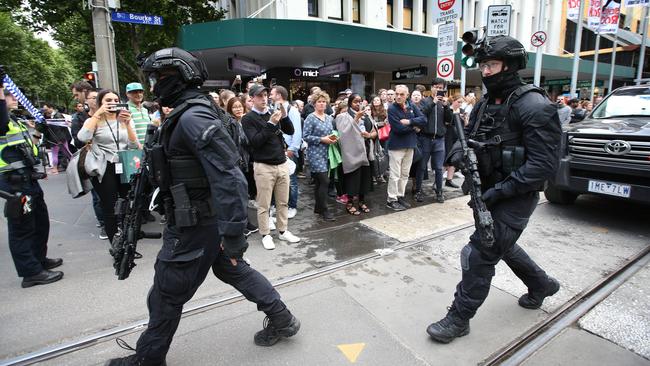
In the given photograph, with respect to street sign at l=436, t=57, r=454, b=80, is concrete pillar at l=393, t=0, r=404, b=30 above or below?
above

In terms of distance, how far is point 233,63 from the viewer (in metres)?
13.1

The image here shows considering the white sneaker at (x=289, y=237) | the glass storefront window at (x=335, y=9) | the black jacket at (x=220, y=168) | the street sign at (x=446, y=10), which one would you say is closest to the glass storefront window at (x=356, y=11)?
the glass storefront window at (x=335, y=9)

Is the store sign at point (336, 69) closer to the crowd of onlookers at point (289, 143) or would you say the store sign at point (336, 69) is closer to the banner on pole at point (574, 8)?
the crowd of onlookers at point (289, 143)

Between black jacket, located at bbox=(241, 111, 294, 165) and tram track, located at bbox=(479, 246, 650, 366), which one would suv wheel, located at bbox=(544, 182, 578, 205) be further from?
black jacket, located at bbox=(241, 111, 294, 165)

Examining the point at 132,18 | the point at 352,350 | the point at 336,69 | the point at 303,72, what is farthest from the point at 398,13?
the point at 352,350

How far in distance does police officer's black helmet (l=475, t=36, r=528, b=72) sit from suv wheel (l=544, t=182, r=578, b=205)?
166 inches

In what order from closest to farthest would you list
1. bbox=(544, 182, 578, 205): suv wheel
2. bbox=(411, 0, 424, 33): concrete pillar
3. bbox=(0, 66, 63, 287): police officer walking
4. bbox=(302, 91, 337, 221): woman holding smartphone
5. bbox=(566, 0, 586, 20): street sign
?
bbox=(0, 66, 63, 287): police officer walking, bbox=(302, 91, 337, 221): woman holding smartphone, bbox=(544, 182, 578, 205): suv wheel, bbox=(566, 0, 586, 20): street sign, bbox=(411, 0, 424, 33): concrete pillar

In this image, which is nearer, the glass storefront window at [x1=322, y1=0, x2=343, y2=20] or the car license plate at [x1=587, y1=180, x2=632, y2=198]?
the car license plate at [x1=587, y1=180, x2=632, y2=198]

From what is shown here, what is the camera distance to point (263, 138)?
14.3ft

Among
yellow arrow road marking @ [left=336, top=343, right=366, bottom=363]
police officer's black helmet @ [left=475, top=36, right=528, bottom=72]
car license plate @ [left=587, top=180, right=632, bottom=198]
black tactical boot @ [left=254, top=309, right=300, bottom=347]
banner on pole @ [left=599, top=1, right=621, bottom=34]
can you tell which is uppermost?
banner on pole @ [left=599, top=1, right=621, bottom=34]

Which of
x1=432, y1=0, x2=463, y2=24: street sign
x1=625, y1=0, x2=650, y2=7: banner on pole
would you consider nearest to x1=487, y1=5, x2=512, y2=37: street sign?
x1=432, y1=0, x2=463, y2=24: street sign

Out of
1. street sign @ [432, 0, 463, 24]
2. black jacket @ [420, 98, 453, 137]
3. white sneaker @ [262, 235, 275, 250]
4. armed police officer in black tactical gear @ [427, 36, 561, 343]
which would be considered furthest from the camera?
street sign @ [432, 0, 463, 24]

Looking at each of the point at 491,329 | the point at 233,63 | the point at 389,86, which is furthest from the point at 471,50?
the point at 389,86

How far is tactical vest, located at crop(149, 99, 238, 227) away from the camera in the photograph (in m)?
2.05
